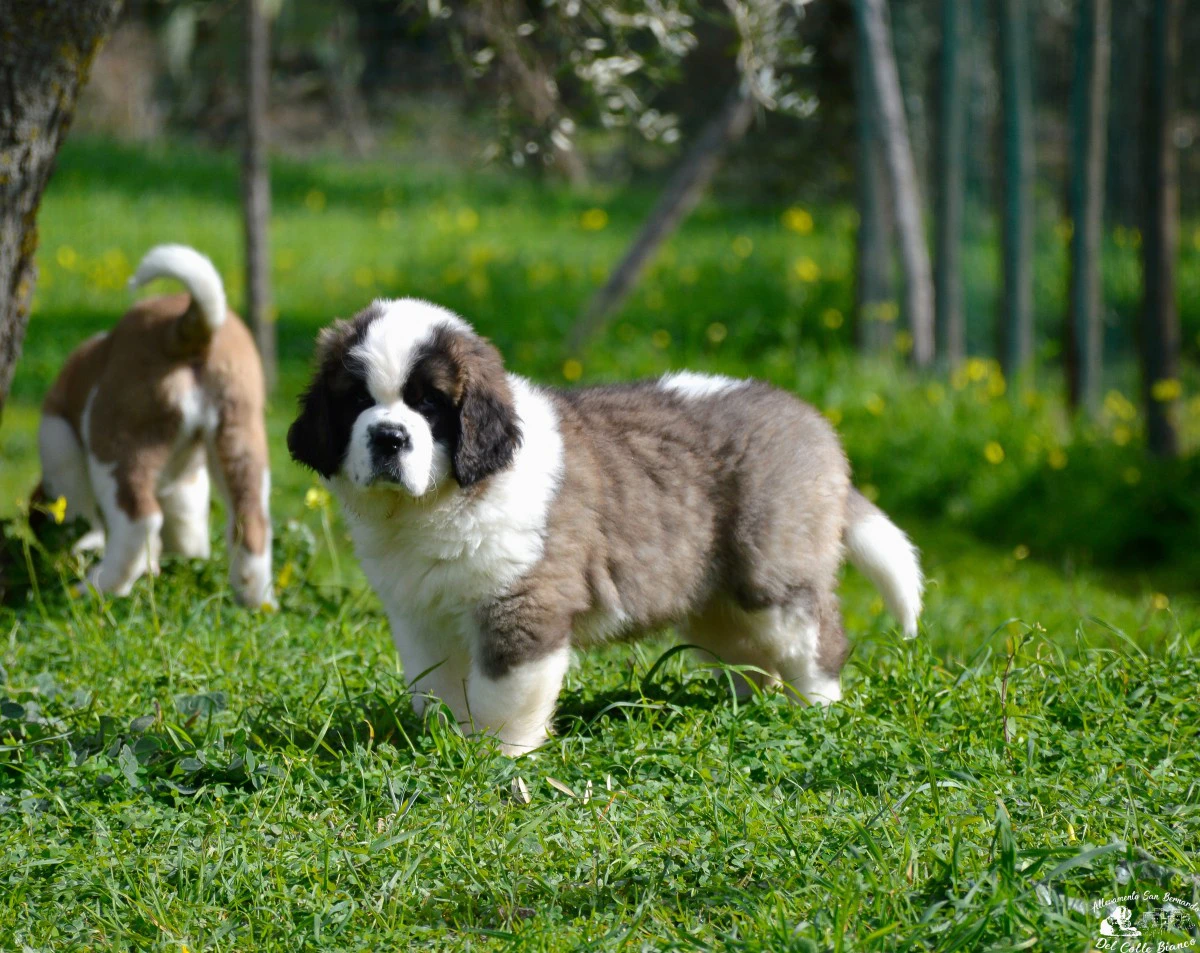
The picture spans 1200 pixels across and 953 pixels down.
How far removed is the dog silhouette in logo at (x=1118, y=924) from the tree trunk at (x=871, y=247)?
716 cm

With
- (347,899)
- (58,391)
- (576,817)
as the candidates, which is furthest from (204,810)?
(58,391)

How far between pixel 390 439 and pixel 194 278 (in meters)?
1.83

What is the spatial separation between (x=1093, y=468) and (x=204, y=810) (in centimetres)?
628

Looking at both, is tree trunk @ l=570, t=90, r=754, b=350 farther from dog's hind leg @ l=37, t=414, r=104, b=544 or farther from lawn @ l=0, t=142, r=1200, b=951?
dog's hind leg @ l=37, t=414, r=104, b=544

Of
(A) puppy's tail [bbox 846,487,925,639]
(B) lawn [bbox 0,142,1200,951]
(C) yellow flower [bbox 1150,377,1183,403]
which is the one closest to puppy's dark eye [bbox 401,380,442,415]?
(B) lawn [bbox 0,142,1200,951]

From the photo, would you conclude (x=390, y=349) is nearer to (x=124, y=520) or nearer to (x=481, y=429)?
(x=481, y=429)

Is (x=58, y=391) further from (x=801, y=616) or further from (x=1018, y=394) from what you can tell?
(x=1018, y=394)

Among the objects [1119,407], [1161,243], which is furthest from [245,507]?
[1119,407]

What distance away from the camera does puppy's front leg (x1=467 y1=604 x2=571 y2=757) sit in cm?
363

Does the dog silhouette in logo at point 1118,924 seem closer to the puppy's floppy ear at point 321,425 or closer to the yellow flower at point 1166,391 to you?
the puppy's floppy ear at point 321,425

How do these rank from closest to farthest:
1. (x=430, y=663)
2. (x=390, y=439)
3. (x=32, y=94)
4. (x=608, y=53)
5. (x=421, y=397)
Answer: (x=390, y=439)
(x=421, y=397)
(x=430, y=663)
(x=32, y=94)
(x=608, y=53)

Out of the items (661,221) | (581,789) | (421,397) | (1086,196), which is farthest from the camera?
(661,221)

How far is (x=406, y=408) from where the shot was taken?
11.9 ft

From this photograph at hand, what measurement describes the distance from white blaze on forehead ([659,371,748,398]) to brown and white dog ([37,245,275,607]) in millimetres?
1775
